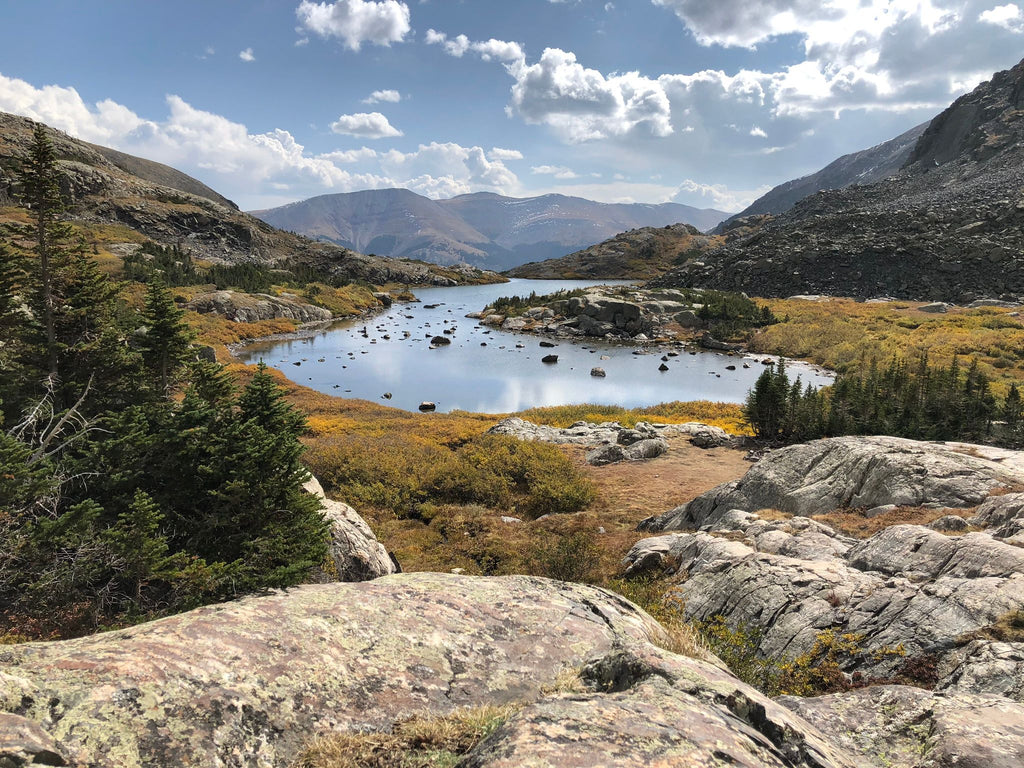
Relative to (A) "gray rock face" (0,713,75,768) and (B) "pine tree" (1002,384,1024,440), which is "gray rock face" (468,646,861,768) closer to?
(A) "gray rock face" (0,713,75,768)

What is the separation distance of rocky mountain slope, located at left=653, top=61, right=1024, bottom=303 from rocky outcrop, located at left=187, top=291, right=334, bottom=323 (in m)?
95.8

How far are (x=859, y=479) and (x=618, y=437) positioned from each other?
19.1 metres

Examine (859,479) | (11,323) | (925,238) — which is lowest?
(859,479)

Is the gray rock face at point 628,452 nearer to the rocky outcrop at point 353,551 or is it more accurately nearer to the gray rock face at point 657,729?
the rocky outcrop at point 353,551

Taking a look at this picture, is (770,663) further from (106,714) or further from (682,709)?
(106,714)

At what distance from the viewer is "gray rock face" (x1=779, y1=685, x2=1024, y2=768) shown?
5.58 m

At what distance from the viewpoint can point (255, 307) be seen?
98.4 m

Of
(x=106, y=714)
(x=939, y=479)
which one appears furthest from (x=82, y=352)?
(x=939, y=479)

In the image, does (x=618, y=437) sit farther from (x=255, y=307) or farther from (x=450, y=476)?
(x=255, y=307)

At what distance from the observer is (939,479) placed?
15.8 m

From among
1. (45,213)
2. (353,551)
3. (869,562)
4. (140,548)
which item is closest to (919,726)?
(869,562)

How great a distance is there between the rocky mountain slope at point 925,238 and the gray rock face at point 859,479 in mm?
100231

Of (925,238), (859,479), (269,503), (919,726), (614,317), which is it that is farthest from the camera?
(925,238)

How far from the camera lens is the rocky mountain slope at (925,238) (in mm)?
95062
